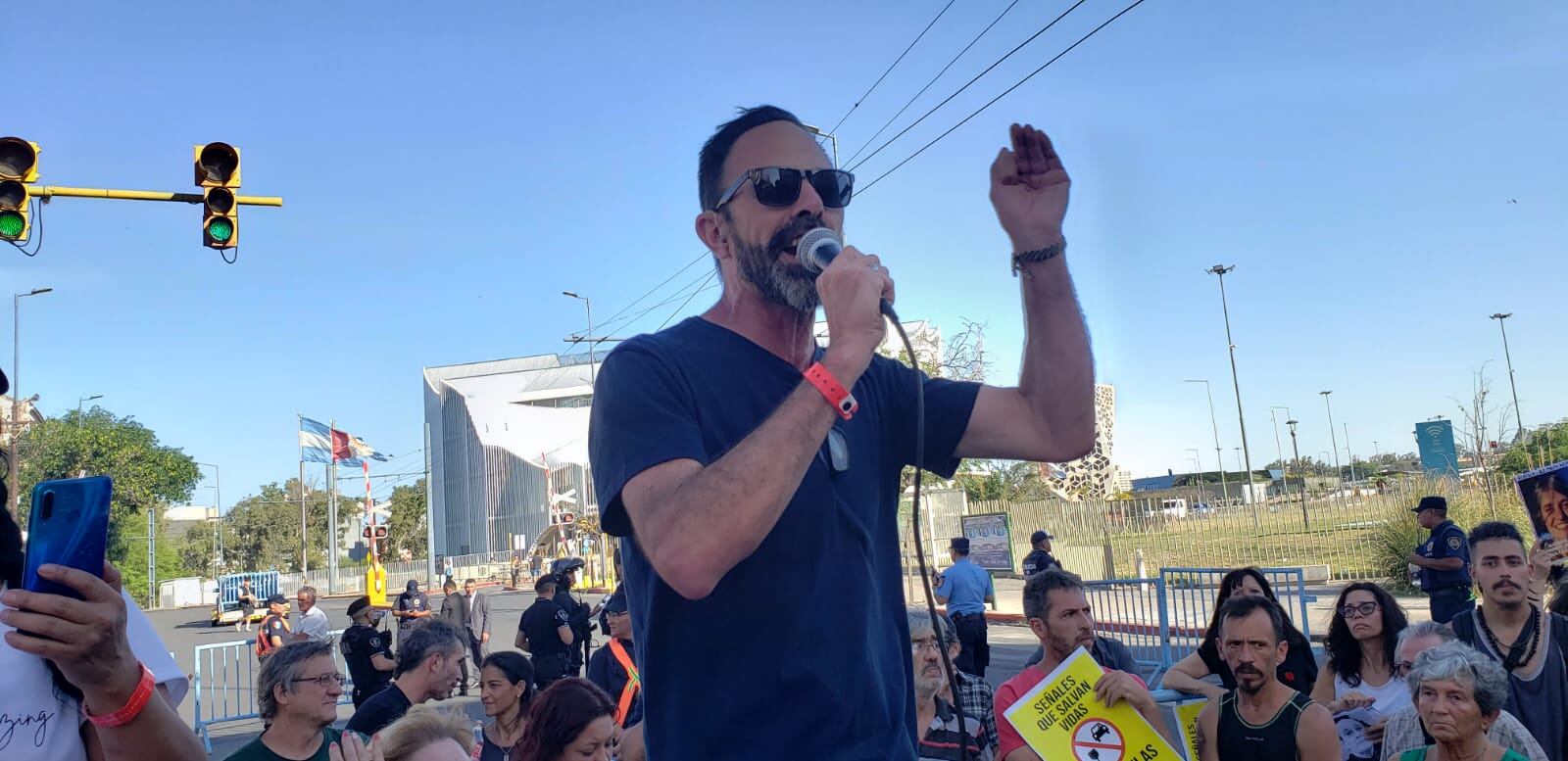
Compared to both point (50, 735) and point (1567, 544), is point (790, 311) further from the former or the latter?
point (1567, 544)

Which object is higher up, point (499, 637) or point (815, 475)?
point (815, 475)

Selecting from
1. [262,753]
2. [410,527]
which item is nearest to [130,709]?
[262,753]

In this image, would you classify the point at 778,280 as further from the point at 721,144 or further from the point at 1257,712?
the point at 1257,712

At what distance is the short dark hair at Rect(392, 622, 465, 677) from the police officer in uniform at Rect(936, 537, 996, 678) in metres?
6.04

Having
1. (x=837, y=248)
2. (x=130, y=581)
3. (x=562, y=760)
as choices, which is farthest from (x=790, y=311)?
(x=130, y=581)

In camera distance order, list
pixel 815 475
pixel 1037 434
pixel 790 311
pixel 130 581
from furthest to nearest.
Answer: pixel 130 581 → pixel 1037 434 → pixel 790 311 → pixel 815 475

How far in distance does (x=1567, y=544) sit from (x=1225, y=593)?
5.79ft

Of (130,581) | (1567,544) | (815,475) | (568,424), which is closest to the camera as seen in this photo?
(815,475)

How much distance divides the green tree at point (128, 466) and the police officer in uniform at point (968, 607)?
47.4m

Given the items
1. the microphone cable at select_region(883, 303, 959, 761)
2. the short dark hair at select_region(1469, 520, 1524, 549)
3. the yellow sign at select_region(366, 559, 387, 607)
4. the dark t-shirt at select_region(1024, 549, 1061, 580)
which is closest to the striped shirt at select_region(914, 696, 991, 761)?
the short dark hair at select_region(1469, 520, 1524, 549)

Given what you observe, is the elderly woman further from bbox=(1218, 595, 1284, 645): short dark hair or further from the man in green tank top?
bbox=(1218, 595, 1284, 645): short dark hair

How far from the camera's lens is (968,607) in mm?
12445

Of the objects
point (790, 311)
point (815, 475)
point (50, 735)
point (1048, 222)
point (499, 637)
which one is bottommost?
point (499, 637)

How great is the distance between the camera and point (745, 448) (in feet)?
4.73
